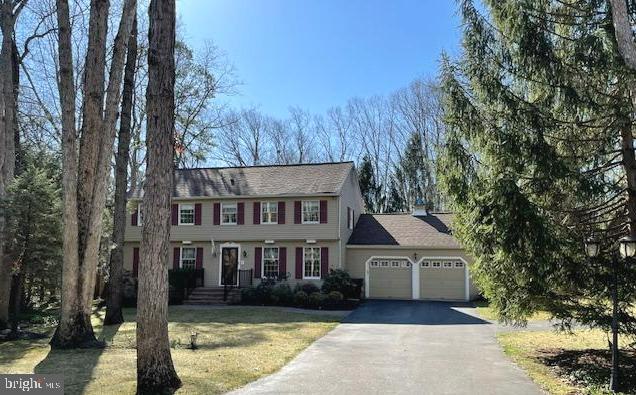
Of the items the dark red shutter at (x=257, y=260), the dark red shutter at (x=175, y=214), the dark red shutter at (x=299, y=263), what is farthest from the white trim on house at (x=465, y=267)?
the dark red shutter at (x=175, y=214)

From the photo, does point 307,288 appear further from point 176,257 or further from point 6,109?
point 6,109

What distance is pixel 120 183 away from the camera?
15117 millimetres

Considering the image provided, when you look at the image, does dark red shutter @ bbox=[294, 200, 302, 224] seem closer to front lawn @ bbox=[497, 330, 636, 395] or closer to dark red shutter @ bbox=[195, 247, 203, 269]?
dark red shutter @ bbox=[195, 247, 203, 269]

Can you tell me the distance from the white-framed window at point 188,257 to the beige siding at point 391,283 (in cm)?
873

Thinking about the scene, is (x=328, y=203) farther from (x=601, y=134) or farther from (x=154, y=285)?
(x=154, y=285)

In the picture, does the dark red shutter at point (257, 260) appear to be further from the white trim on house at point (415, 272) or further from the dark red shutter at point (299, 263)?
the white trim on house at point (415, 272)

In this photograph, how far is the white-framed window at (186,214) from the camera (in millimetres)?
24516

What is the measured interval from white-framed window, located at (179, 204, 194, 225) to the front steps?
11.3ft

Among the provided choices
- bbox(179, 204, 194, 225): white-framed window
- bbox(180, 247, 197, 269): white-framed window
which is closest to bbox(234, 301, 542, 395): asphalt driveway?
bbox(180, 247, 197, 269): white-framed window

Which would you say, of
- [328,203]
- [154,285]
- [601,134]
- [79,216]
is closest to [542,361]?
[601,134]

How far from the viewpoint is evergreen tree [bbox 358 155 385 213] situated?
38.0 meters

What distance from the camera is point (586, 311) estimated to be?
9.12 metres

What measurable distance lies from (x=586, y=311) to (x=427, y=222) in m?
15.9

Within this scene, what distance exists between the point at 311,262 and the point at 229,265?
4057mm
